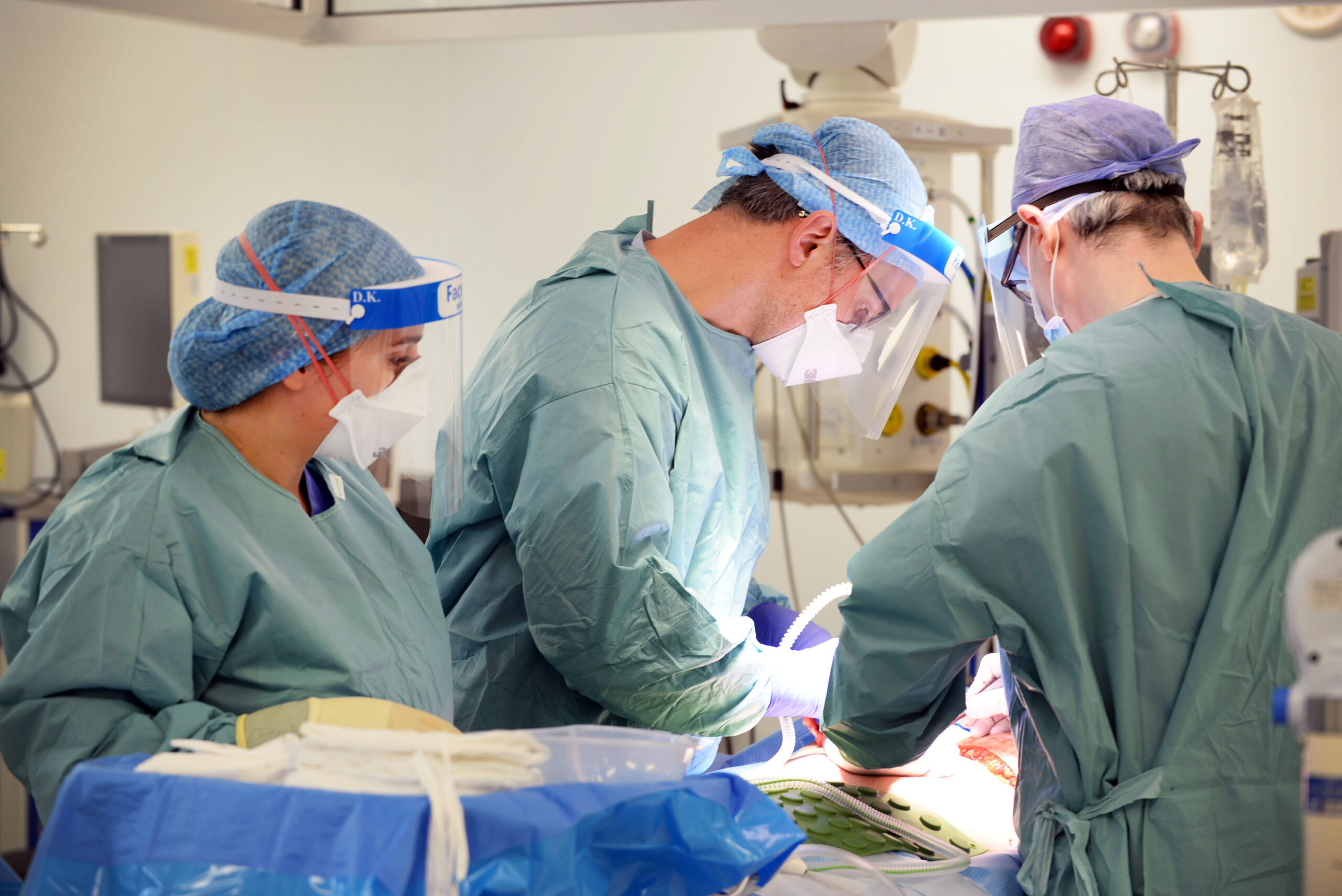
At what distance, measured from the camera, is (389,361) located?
129 centimetres

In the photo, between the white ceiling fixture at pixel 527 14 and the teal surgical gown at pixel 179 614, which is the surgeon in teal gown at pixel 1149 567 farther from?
the white ceiling fixture at pixel 527 14

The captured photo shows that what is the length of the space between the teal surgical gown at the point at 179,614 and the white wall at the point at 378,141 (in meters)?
2.97

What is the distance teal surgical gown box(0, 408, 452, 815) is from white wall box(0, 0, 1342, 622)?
9.75ft

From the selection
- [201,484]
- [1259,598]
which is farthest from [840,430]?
[201,484]

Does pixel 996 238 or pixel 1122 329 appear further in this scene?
pixel 996 238

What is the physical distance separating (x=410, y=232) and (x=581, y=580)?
325cm

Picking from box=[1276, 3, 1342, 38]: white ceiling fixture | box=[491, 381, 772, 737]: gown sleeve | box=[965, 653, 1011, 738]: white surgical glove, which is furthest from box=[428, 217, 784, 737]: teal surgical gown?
box=[1276, 3, 1342, 38]: white ceiling fixture

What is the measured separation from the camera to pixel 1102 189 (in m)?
1.39

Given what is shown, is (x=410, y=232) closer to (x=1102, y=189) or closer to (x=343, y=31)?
(x=343, y=31)

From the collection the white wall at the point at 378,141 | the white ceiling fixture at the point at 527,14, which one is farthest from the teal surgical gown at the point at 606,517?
the white wall at the point at 378,141

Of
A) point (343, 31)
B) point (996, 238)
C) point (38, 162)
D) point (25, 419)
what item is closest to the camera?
point (996, 238)

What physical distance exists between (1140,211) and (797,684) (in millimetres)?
752

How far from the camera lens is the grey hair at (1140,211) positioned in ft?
4.43

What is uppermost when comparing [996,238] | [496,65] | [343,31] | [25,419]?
[496,65]
